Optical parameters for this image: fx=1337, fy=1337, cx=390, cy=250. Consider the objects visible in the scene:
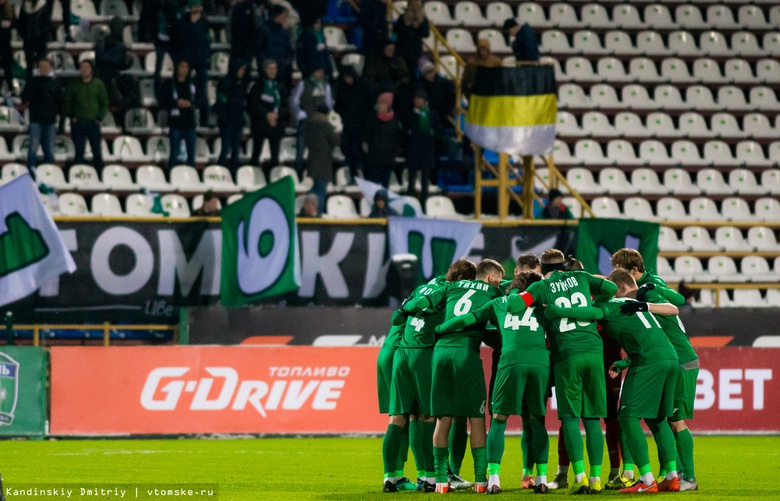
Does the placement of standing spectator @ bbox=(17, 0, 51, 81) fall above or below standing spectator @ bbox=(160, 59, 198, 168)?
above

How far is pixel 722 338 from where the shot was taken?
19.2m

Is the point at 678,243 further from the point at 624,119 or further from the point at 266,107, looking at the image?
the point at 266,107

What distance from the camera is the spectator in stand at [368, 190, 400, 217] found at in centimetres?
2025

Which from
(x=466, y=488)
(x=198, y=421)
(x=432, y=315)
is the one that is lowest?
(x=198, y=421)

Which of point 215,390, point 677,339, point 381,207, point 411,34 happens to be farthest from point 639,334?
point 411,34

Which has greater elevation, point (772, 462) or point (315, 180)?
point (315, 180)

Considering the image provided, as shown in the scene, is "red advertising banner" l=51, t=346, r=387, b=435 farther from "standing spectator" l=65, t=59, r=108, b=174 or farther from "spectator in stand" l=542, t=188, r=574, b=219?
"standing spectator" l=65, t=59, r=108, b=174

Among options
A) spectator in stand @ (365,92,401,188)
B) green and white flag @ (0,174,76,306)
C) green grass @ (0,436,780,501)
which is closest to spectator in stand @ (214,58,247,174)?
spectator in stand @ (365,92,401,188)

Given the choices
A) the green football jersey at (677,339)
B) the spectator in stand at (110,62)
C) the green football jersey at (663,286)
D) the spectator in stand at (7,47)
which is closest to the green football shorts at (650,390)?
the green football jersey at (677,339)

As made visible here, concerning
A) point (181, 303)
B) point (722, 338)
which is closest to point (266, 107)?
point (181, 303)

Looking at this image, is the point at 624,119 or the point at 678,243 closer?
the point at 678,243

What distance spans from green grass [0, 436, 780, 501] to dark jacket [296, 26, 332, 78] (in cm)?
764

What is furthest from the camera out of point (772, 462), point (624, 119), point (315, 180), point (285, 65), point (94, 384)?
point (624, 119)

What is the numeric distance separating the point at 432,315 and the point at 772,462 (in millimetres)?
5276
